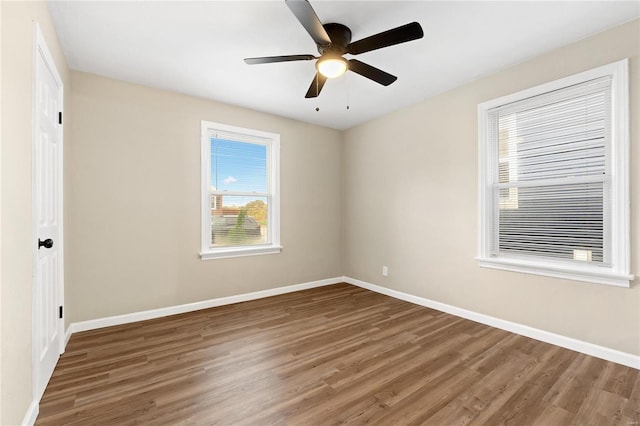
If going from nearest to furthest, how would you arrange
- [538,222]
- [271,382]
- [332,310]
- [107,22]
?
[271,382], [107,22], [538,222], [332,310]

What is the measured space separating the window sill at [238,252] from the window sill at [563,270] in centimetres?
268

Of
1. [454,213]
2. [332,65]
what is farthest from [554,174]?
[332,65]

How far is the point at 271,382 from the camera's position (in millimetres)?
2033

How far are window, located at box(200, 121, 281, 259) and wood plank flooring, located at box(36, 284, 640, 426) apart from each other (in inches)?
43.2

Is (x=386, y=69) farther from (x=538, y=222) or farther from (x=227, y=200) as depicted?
(x=227, y=200)

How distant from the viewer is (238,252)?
3893 mm

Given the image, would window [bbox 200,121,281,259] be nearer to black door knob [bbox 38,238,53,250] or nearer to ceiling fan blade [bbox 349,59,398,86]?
black door knob [bbox 38,238,53,250]

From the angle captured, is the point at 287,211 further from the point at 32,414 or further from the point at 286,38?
the point at 32,414

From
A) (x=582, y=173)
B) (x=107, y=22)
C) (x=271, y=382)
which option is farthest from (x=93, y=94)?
(x=582, y=173)

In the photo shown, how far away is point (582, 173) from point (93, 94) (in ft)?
15.7

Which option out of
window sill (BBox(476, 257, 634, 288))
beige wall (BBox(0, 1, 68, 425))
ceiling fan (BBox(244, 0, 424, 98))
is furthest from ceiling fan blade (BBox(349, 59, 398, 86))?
window sill (BBox(476, 257, 634, 288))

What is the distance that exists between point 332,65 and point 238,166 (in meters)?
2.21

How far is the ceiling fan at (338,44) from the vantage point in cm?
182

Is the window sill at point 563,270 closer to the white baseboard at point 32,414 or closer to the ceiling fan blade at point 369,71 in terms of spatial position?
the ceiling fan blade at point 369,71
